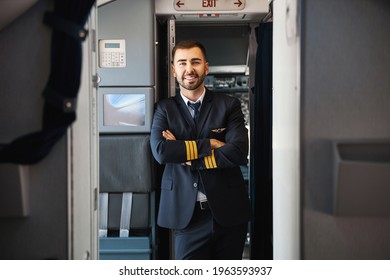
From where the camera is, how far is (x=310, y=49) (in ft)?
5.16

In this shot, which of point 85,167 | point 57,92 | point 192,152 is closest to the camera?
point 57,92

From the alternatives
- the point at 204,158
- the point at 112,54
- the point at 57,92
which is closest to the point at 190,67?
the point at 204,158

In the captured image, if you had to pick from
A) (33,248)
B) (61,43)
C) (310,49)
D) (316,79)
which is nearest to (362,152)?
(316,79)

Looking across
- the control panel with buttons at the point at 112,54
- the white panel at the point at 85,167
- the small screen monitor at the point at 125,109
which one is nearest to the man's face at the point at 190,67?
the small screen monitor at the point at 125,109

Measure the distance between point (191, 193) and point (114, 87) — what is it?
48.0 inches

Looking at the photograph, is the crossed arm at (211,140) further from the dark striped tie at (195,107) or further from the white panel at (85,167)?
the white panel at (85,167)

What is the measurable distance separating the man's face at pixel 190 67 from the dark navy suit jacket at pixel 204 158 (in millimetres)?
148

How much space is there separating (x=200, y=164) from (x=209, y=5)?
152 centimetres

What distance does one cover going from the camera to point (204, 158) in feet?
8.75

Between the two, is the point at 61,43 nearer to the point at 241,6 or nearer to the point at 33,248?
the point at 33,248

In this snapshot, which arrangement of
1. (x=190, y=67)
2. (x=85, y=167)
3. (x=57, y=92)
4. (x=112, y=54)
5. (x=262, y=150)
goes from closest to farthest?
(x=57, y=92) < (x=85, y=167) < (x=190, y=67) < (x=112, y=54) < (x=262, y=150)

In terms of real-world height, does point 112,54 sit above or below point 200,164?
above

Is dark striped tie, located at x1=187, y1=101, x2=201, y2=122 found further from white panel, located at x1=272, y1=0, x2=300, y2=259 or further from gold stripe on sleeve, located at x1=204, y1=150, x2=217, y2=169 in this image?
white panel, located at x1=272, y1=0, x2=300, y2=259

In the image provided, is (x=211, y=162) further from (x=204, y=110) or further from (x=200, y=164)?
(x=204, y=110)
